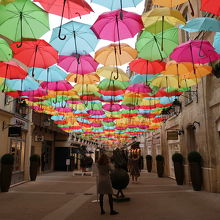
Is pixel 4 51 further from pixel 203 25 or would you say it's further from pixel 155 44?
pixel 203 25

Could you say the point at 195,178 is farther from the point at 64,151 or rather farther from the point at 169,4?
the point at 64,151

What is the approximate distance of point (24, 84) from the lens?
32.6 ft

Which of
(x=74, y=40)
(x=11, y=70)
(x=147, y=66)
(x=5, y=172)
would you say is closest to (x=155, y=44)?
(x=147, y=66)

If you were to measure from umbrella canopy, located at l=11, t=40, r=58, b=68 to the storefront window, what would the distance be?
8.99m

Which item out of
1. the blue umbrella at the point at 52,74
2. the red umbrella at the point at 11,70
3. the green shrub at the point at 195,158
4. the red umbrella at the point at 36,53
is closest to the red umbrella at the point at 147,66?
the red umbrella at the point at 36,53

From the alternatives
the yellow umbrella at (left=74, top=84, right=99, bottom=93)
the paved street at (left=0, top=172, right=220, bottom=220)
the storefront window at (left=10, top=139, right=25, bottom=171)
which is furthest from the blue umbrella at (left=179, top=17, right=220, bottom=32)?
the storefront window at (left=10, top=139, right=25, bottom=171)

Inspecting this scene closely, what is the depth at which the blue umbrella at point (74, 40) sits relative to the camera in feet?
21.9

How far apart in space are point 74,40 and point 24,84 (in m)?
4.08

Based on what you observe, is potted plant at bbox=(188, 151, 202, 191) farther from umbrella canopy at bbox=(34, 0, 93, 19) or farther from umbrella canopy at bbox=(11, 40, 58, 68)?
umbrella canopy at bbox=(34, 0, 93, 19)

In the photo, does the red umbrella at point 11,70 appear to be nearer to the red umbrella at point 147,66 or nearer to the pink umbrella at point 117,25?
the pink umbrella at point 117,25

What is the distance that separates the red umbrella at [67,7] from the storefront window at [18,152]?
11.5 m

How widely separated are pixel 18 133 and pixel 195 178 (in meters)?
9.71

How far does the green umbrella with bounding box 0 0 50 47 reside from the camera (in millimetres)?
5495

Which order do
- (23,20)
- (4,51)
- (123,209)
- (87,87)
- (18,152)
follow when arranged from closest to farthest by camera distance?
(23,20) → (4,51) → (123,209) → (87,87) → (18,152)
